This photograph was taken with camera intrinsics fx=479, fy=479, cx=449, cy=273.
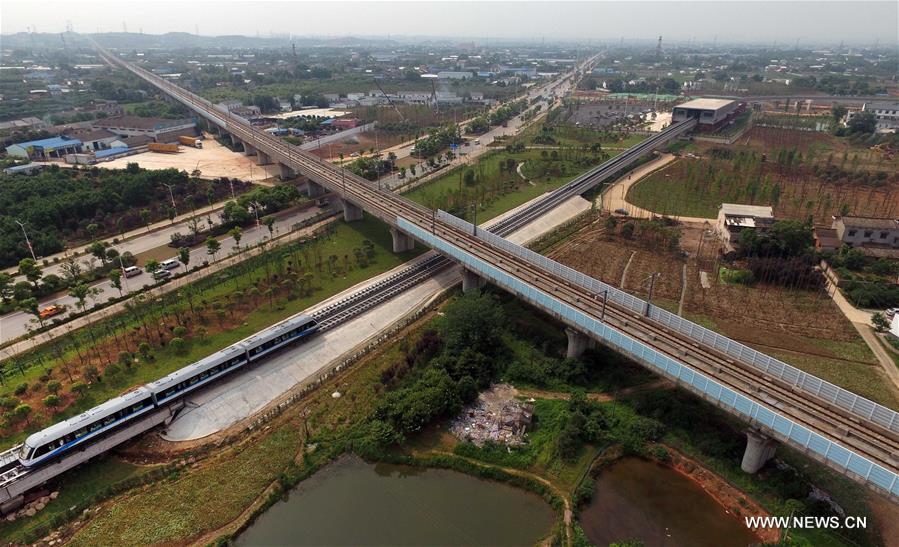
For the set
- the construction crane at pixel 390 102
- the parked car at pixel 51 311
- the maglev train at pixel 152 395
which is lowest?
the parked car at pixel 51 311

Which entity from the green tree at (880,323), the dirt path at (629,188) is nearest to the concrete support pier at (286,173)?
the dirt path at (629,188)

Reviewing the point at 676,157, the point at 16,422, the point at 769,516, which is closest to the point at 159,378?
the point at 16,422

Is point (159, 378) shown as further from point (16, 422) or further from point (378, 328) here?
point (378, 328)

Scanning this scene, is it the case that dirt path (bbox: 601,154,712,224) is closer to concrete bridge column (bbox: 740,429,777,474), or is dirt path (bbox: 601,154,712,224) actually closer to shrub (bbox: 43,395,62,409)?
concrete bridge column (bbox: 740,429,777,474)

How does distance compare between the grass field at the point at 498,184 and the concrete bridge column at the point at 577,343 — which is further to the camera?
the grass field at the point at 498,184

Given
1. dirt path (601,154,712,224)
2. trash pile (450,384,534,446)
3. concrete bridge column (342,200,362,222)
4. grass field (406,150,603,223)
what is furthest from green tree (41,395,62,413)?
dirt path (601,154,712,224)

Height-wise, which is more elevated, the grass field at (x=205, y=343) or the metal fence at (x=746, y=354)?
the metal fence at (x=746, y=354)

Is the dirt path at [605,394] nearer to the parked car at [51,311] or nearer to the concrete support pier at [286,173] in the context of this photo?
the parked car at [51,311]
